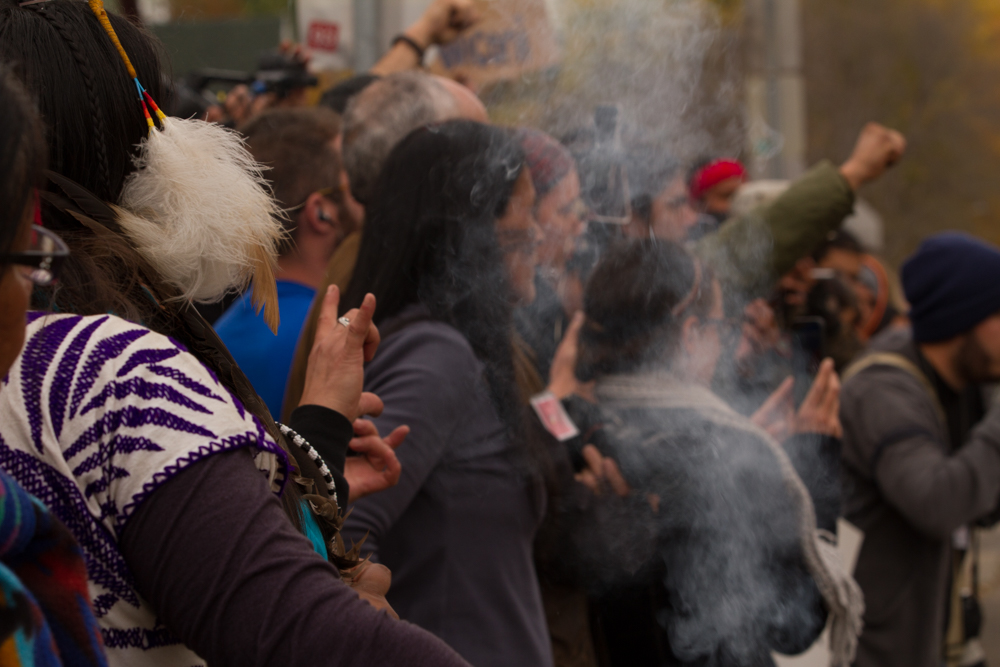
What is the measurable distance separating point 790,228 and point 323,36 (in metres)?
2.45

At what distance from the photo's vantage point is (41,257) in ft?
2.48

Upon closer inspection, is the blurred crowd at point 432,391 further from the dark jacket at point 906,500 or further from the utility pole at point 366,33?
the utility pole at point 366,33

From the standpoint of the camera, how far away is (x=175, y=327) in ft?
3.58

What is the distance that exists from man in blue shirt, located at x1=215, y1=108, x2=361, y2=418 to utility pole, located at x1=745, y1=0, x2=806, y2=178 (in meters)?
6.51

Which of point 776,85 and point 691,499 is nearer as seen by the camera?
point 691,499

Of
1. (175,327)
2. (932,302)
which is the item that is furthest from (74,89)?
(932,302)

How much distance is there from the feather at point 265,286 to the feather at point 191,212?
0.01m

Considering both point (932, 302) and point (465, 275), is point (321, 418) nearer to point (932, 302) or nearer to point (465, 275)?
point (465, 275)

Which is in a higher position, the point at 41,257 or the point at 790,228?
the point at 41,257

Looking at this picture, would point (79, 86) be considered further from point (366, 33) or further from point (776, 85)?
point (776, 85)

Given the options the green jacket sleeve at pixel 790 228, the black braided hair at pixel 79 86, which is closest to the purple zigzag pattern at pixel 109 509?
the black braided hair at pixel 79 86

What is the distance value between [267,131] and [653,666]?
5.86ft

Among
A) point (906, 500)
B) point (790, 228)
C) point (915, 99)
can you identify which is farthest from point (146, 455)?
point (915, 99)

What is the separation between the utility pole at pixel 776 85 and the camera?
8.42 metres
